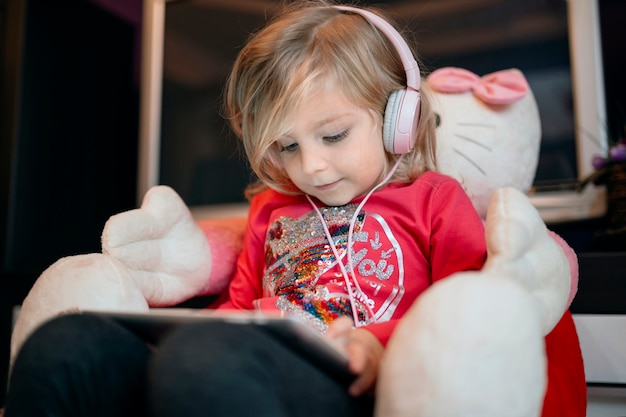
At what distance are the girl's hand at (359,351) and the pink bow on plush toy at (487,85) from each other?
2.12 ft

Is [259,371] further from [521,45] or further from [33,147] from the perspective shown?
[33,147]

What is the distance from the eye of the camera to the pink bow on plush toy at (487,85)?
1.16 metres

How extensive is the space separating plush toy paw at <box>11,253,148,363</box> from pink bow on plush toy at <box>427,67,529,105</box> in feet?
2.30

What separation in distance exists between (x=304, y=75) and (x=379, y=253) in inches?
11.1

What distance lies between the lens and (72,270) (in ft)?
2.76

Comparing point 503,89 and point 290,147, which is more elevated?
point 503,89

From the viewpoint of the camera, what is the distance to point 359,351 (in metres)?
0.62

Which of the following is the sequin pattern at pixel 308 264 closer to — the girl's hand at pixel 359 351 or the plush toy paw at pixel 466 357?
the girl's hand at pixel 359 351

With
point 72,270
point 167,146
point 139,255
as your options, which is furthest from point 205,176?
point 72,270

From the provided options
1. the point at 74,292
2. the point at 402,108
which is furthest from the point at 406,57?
the point at 74,292

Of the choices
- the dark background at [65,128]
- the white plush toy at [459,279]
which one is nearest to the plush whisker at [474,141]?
the white plush toy at [459,279]

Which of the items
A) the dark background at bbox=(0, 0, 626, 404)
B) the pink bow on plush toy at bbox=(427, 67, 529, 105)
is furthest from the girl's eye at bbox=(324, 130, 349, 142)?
the dark background at bbox=(0, 0, 626, 404)

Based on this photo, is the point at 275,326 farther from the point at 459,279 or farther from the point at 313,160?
the point at 313,160

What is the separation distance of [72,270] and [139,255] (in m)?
0.13
